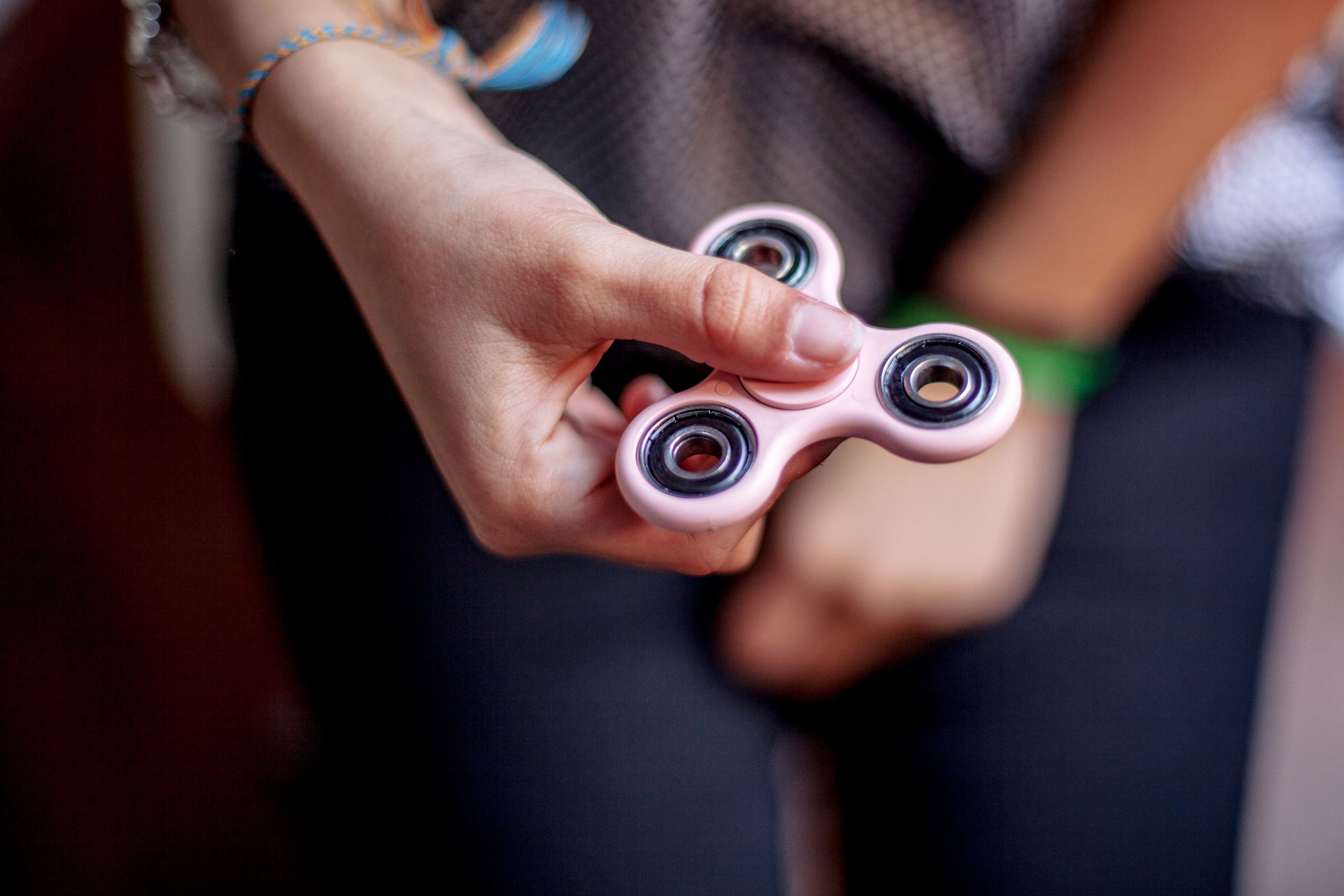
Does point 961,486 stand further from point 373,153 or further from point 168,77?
point 168,77

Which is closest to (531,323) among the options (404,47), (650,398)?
(650,398)

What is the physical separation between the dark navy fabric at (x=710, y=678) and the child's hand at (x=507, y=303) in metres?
0.16

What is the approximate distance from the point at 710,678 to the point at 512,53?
1.37 feet

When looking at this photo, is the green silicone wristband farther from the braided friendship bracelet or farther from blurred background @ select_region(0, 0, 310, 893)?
blurred background @ select_region(0, 0, 310, 893)

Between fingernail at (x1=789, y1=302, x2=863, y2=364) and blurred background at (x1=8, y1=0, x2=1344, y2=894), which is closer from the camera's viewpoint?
fingernail at (x1=789, y1=302, x2=863, y2=364)

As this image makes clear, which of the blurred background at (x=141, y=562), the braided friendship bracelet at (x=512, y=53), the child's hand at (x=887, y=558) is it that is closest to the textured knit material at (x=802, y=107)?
the braided friendship bracelet at (x=512, y=53)

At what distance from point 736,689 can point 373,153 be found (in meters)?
0.42

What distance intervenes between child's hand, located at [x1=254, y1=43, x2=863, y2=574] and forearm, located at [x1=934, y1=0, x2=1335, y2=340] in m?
0.37

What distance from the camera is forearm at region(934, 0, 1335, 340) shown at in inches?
25.0

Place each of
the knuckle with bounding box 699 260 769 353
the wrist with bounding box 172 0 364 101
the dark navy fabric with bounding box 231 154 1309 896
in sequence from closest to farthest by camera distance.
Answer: the knuckle with bounding box 699 260 769 353 → the wrist with bounding box 172 0 364 101 → the dark navy fabric with bounding box 231 154 1309 896

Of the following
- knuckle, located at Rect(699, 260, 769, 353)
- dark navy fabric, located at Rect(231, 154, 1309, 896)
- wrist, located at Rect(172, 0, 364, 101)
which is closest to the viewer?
knuckle, located at Rect(699, 260, 769, 353)

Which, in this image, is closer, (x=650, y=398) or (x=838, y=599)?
(x=650, y=398)

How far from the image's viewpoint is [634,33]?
1.75 feet

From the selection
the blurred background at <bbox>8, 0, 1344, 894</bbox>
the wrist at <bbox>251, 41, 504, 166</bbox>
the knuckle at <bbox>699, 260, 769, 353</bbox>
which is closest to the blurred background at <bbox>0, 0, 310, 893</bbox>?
the blurred background at <bbox>8, 0, 1344, 894</bbox>
